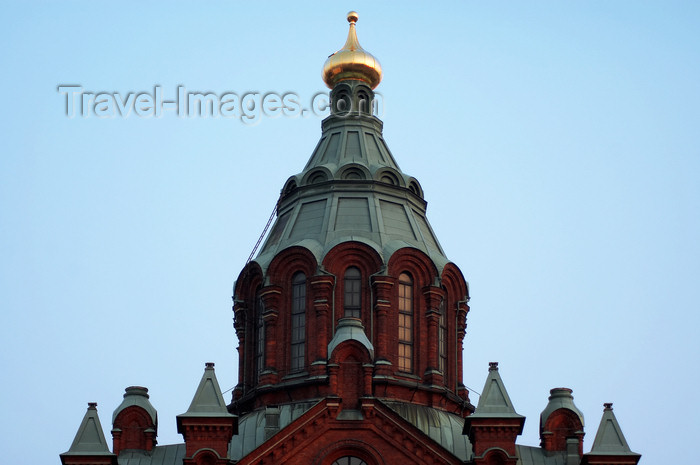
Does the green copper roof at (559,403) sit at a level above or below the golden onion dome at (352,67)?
below

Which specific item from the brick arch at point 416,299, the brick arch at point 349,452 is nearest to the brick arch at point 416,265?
the brick arch at point 416,299

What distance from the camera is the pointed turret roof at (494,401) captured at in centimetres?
5800

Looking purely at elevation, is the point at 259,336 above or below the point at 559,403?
above

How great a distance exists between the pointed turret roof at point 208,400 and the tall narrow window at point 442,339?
8.92m

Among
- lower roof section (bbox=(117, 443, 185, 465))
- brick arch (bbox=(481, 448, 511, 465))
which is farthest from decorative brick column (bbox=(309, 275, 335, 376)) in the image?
brick arch (bbox=(481, 448, 511, 465))

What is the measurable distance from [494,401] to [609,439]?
13.0ft

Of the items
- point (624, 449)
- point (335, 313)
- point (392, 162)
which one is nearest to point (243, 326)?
point (335, 313)

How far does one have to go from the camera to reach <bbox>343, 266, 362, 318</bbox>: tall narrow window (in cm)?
6322

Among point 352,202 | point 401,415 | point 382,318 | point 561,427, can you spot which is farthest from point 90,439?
point 561,427

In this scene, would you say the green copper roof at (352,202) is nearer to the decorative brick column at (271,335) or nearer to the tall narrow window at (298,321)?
the decorative brick column at (271,335)

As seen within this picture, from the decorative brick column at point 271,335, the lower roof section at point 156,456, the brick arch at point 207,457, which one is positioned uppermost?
the decorative brick column at point 271,335

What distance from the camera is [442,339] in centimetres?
6481

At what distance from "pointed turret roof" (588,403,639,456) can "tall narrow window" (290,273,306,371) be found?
10.7 m

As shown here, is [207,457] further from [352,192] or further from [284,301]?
[352,192]
